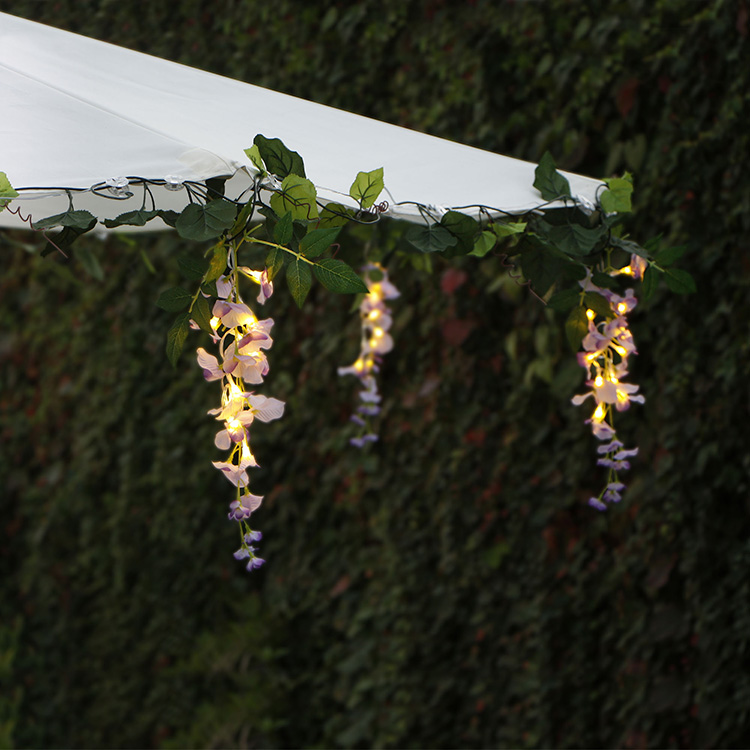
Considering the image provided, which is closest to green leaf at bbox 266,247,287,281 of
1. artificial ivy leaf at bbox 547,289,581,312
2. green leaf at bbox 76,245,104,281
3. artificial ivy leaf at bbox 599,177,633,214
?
artificial ivy leaf at bbox 547,289,581,312

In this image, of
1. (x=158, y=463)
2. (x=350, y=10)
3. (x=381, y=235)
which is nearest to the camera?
(x=381, y=235)

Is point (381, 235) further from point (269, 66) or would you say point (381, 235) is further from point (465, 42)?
point (269, 66)

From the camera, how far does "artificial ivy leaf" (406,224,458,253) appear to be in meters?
1.13

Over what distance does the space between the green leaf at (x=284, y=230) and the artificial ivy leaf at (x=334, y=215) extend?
0.41 feet

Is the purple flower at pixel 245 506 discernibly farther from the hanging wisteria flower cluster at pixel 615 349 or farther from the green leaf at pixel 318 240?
the hanging wisteria flower cluster at pixel 615 349

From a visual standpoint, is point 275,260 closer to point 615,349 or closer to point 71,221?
point 71,221

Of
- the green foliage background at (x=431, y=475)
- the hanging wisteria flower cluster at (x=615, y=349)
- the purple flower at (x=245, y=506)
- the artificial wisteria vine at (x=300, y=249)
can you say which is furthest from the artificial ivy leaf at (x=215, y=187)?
the hanging wisteria flower cluster at (x=615, y=349)

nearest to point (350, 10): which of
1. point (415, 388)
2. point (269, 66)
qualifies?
point (269, 66)

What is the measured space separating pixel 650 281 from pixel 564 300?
5.9 inches

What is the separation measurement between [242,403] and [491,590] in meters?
1.44

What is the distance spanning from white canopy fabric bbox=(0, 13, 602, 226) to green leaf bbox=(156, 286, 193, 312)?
14cm

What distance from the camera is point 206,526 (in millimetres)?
3062

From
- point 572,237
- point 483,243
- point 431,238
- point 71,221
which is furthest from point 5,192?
point 572,237

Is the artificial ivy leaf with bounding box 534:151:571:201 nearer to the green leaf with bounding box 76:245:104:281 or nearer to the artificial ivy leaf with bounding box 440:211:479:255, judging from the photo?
the artificial ivy leaf with bounding box 440:211:479:255
